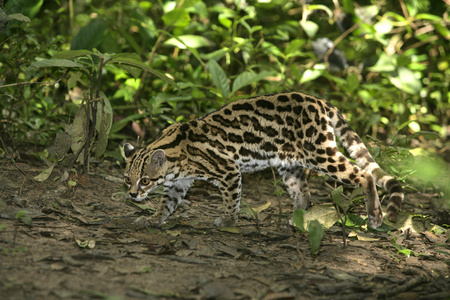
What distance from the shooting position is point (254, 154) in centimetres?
570

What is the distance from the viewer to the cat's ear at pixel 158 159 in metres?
5.11

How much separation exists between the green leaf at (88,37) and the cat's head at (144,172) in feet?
6.67

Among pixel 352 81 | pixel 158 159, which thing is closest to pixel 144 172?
pixel 158 159

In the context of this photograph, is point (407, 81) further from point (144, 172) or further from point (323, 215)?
point (144, 172)

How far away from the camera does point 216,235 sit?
4797 millimetres

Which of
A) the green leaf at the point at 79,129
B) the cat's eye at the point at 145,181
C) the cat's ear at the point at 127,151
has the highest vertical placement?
the green leaf at the point at 79,129

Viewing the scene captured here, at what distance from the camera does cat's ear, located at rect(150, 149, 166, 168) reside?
16.8ft

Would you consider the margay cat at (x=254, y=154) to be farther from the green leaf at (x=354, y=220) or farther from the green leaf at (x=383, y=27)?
the green leaf at (x=383, y=27)

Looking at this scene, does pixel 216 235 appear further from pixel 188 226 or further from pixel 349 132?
pixel 349 132

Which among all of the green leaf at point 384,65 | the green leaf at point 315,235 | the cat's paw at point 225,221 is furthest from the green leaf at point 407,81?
the green leaf at point 315,235

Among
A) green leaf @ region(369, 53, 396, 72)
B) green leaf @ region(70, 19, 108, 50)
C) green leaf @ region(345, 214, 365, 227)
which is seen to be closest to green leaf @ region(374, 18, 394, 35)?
green leaf @ region(369, 53, 396, 72)

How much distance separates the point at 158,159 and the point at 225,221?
1008 mm

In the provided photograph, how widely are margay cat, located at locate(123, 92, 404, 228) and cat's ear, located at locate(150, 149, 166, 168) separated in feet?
0.04

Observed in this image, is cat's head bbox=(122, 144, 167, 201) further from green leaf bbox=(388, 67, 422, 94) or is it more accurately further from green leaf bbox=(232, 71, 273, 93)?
green leaf bbox=(388, 67, 422, 94)
